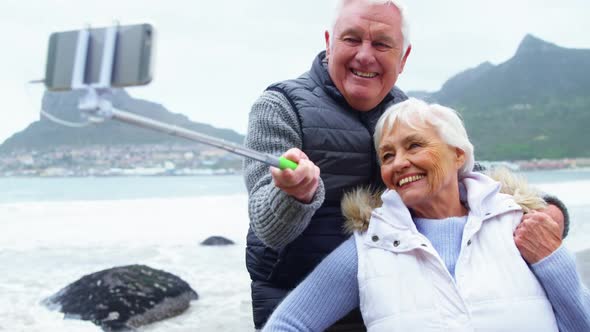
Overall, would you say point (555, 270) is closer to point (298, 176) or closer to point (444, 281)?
point (444, 281)

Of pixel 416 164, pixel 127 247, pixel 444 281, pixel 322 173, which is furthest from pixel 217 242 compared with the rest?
pixel 444 281

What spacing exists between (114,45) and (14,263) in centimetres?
1279

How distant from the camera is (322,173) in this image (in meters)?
2.47

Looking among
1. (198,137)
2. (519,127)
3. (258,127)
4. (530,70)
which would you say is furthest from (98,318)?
(530,70)

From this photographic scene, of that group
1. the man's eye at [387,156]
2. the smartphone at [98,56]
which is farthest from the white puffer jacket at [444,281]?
the smartphone at [98,56]

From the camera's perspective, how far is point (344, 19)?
8.05 ft

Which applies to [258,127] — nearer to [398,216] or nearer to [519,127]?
[398,216]

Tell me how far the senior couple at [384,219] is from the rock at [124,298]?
537 cm

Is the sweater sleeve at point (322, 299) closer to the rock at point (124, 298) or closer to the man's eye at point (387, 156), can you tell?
the man's eye at point (387, 156)

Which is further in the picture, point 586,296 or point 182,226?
point 182,226

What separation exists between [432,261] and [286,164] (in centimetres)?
66

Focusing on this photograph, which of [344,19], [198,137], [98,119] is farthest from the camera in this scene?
[344,19]

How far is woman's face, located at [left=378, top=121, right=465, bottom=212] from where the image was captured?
91.4 inches

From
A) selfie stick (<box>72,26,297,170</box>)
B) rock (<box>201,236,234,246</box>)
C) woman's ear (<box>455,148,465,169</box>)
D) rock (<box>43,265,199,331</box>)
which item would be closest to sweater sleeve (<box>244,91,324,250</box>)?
woman's ear (<box>455,148,465,169</box>)
